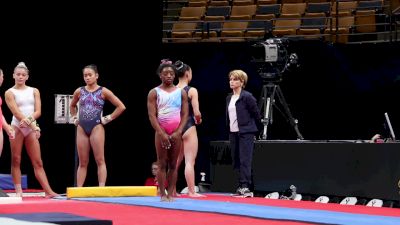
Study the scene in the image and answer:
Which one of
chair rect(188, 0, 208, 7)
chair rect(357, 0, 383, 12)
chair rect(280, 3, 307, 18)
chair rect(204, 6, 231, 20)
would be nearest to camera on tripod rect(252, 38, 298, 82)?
chair rect(357, 0, 383, 12)

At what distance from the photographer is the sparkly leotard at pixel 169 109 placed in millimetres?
8672

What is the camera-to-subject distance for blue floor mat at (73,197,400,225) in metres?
6.44

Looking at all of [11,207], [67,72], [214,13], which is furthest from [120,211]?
[214,13]

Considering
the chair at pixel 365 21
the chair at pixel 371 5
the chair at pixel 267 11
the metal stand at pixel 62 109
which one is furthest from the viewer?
the chair at pixel 267 11

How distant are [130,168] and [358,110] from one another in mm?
3602

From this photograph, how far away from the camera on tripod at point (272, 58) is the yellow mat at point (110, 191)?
250 centimetres

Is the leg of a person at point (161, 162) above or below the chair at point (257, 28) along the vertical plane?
below

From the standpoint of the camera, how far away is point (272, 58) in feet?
37.5

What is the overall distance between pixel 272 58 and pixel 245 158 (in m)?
1.72

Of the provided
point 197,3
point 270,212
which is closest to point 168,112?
point 270,212

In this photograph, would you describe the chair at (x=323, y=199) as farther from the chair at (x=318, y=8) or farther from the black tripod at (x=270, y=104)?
the chair at (x=318, y=8)

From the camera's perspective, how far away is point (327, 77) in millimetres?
13109

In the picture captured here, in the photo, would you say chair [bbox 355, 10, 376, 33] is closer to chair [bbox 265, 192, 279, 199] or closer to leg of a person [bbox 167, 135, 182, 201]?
chair [bbox 265, 192, 279, 199]

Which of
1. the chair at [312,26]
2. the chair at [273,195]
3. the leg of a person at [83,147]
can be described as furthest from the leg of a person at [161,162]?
the chair at [312,26]
